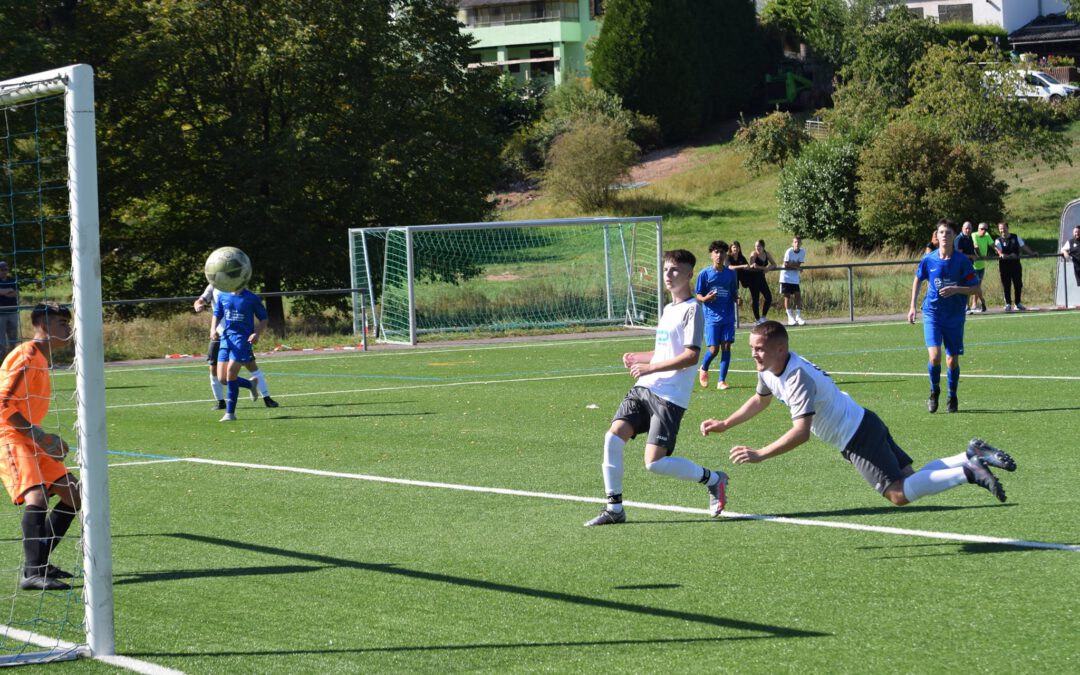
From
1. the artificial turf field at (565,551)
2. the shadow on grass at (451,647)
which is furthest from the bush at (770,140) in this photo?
the shadow on grass at (451,647)

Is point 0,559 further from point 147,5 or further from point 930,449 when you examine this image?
point 147,5

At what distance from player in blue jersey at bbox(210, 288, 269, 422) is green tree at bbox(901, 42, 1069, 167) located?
44880mm

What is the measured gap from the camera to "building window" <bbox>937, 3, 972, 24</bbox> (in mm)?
84438

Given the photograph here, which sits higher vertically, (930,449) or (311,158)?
(311,158)

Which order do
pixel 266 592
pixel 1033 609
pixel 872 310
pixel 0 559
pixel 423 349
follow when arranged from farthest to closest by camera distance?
pixel 872 310, pixel 423 349, pixel 0 559, pixel 266 592, pixel 1033 609

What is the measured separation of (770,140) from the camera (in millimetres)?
68375

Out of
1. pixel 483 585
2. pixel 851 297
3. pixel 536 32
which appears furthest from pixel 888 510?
pixel 536 32

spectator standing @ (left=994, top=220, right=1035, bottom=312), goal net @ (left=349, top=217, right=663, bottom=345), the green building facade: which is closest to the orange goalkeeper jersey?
goal net @ (left=349, top=217, right=663, bottom=345)

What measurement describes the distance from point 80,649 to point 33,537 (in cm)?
164

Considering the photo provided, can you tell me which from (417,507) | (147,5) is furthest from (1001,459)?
(147,5)

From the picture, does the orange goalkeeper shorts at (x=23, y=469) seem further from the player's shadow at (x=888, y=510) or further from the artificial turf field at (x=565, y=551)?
the player's shadow at (x=888, y=510)

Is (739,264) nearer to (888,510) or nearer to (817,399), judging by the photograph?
(888,510)

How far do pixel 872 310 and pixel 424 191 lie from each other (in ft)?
40.8

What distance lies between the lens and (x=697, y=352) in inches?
367
